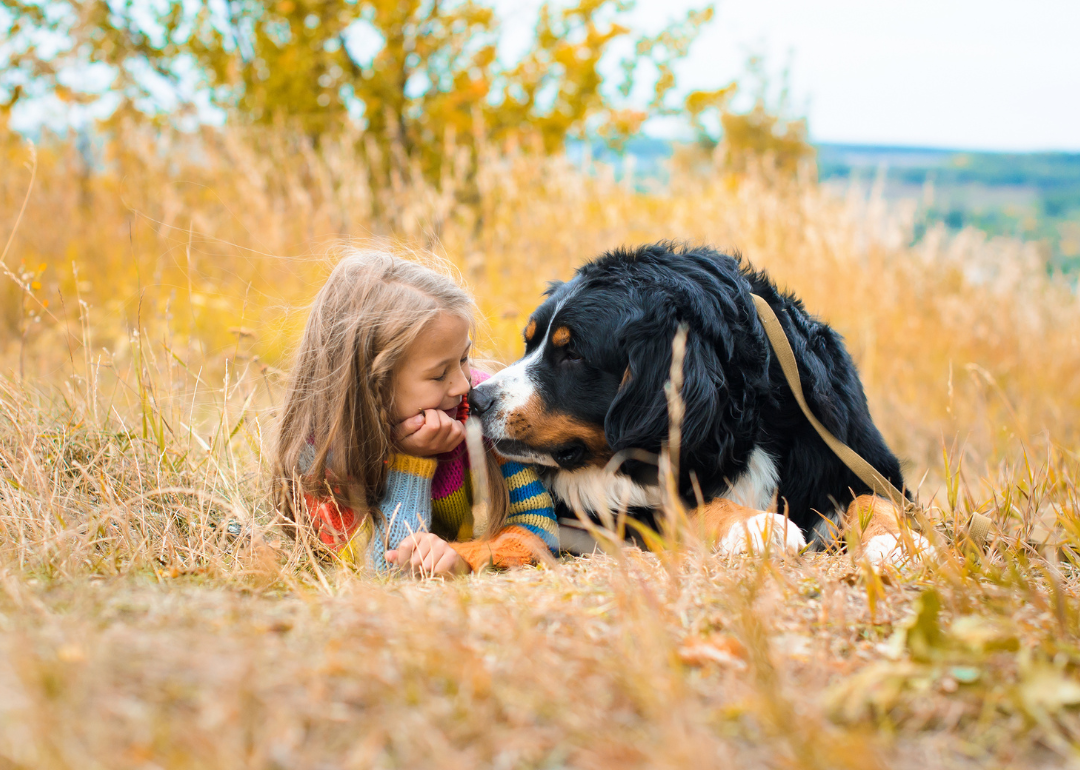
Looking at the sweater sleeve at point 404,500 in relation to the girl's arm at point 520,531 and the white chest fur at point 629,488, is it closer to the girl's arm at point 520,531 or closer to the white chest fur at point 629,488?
the girl's arm at point 520,531

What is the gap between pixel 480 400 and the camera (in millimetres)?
2387

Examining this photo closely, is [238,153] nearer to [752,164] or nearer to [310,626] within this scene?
[752,164]

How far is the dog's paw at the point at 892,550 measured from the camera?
1851 mm

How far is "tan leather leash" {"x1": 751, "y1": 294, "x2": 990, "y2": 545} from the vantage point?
2.10 meters

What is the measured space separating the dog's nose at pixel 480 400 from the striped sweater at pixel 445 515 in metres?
0.09

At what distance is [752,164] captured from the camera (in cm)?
757

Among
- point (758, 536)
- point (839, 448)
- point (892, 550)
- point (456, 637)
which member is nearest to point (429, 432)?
point (758, 536)

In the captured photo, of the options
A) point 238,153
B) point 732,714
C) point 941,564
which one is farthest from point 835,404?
point 238,153

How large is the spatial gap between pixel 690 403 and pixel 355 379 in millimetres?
961

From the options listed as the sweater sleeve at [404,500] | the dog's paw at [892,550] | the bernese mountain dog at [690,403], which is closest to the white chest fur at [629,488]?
the bernese mountain dog at [690,403]

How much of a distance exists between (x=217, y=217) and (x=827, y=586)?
578 cm

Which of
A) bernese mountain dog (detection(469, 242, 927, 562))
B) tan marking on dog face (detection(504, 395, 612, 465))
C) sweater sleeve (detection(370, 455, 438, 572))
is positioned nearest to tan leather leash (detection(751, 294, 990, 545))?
bernese mountain dog (detection(469, 242, 927, 562))

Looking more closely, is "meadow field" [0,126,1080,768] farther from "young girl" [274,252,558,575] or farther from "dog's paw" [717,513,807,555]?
"young girl" [274,252,558,575]

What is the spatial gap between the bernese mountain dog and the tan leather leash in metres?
0.03
